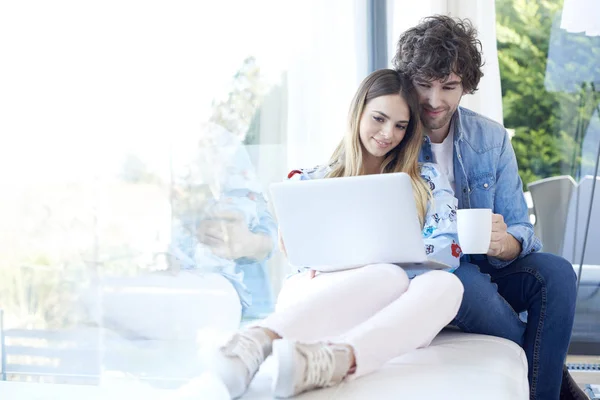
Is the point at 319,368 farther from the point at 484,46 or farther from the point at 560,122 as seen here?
the point at 560,122

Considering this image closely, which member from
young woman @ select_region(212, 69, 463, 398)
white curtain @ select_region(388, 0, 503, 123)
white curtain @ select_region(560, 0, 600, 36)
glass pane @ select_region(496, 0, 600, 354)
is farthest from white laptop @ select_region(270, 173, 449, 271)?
white curtain @ select_region(560, 0, 600, 36)

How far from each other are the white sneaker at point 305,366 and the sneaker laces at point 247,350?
0.06 m

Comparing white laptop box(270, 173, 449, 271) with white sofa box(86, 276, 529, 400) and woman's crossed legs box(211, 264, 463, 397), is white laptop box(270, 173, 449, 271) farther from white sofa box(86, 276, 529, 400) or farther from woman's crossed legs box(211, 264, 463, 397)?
white sofa box(86, 276, 529, 400)

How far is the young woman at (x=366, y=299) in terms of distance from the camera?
1.33m

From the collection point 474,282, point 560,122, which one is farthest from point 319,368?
point 560,122

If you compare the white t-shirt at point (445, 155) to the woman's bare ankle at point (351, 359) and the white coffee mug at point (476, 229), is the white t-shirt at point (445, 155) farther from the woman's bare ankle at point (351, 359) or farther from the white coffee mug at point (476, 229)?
the woman's bare ankle at point (351, 359)

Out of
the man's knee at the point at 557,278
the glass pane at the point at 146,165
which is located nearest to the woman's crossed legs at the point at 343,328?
the man's knee at the point at 557,278

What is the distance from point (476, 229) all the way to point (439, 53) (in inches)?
26.7

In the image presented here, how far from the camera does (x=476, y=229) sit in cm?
A: 169

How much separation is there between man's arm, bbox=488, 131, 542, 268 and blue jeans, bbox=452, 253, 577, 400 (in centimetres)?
4

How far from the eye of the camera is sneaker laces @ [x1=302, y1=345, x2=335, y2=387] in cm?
131

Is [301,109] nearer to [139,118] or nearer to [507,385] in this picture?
[139,118]

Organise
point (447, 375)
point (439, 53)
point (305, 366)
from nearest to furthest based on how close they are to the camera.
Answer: point (305, 366)
point (447, 375)
point (439, 53)

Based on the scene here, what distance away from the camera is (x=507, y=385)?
1.42m
